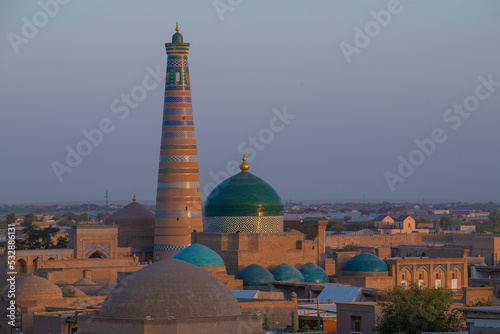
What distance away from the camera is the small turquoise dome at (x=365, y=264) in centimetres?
3173

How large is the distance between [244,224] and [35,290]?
10.0 m

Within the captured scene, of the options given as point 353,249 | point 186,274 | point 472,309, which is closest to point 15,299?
point 186,274

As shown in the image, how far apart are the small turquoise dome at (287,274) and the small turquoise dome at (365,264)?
1797 millimetres

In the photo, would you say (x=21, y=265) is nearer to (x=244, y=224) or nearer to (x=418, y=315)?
(x=244, y=224)

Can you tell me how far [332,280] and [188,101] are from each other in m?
9.50

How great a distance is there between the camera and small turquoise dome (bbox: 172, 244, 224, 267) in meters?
29.0

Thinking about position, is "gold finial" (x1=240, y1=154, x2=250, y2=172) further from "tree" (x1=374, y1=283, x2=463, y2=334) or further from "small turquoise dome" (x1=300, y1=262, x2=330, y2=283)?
"tree" (x1=374, y1=283, x2=463, y2=334)

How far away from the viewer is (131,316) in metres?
16.2

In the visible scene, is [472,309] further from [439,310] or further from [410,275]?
[410,275]

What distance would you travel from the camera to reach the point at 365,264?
31844 mm

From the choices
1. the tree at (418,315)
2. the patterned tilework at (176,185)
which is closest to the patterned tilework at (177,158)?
the patterned tilework at (176,185)

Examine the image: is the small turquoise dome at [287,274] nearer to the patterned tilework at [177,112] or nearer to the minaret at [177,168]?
the minaret at [177,168]

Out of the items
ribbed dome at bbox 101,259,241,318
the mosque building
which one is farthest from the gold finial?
ribbed dome at bbox 101,259,241,318

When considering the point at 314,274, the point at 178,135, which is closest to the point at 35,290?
the point at 314,274
